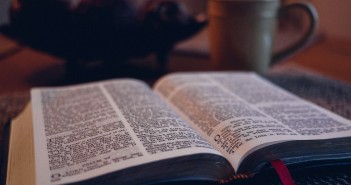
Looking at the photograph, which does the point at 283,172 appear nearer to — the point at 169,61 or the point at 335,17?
the point at 169,61

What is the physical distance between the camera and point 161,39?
0.65 meters

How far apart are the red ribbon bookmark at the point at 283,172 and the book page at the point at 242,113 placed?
20mm

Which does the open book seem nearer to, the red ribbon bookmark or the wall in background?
the red ribbon bookmark

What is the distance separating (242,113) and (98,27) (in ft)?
1.03

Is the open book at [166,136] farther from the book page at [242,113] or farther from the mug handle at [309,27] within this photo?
the mug handle at [309,27]

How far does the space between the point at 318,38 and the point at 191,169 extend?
0.93 metres

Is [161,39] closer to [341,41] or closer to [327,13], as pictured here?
[341,41]

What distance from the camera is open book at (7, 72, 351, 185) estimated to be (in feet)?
0.87

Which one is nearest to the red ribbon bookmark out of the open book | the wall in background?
the open book

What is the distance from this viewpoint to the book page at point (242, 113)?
1.04 ft

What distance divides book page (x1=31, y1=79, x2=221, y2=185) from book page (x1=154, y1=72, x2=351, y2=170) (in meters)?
0.03

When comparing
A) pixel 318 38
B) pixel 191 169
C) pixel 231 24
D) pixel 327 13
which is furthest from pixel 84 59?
pixel 327 13

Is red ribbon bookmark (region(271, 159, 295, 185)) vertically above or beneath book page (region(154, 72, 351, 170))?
beneath

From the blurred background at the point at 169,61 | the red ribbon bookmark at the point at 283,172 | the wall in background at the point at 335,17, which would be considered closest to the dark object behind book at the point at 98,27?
the blurred background at the point at 169,61
